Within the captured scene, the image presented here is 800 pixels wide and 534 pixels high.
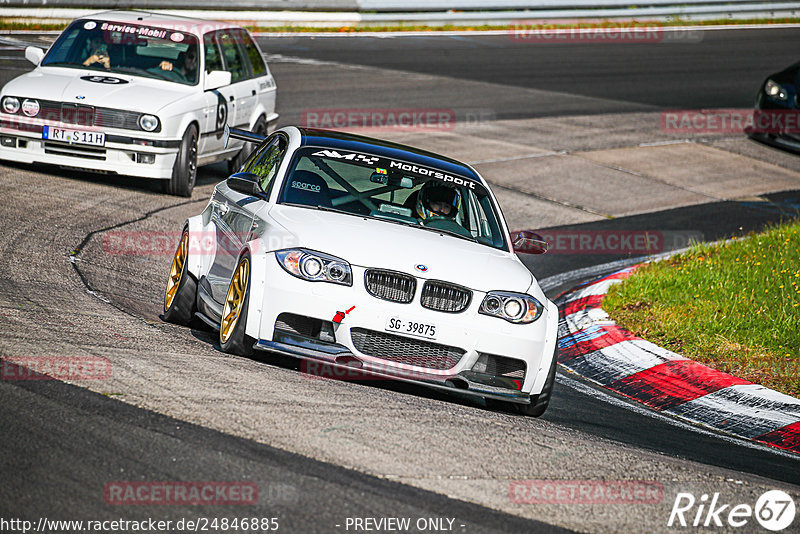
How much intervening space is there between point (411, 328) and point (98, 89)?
6.68 m

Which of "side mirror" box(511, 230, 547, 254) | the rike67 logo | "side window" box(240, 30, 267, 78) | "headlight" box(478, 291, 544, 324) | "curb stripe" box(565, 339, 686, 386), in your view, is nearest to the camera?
the rike67 logo

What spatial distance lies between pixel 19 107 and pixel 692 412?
7.58 metres

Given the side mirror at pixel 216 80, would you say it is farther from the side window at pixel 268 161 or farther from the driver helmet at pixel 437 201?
the driver helmet at pixel 437 201

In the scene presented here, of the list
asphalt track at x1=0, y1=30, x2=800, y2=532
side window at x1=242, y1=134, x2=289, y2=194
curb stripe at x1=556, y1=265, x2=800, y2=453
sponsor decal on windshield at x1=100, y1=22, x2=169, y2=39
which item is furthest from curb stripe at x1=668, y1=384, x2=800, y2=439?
sponsor decal on windshield at x1=100, y1=22, x2=169, y2=39

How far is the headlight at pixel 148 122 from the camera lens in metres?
11.1

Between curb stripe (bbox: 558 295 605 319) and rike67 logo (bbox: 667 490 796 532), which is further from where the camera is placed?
curb stripe (bbox: 558 295 605 319)

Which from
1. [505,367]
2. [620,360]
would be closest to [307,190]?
[505,367]

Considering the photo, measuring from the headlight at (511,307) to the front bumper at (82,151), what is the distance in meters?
6.05

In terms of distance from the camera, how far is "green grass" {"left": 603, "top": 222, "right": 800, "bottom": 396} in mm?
7918

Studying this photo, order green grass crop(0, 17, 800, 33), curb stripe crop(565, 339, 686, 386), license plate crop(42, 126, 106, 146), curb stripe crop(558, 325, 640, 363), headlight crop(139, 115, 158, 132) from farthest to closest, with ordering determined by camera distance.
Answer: green grass crop(0, 17, 800, 33), headlight crop(139, 115, 158, 132), license plate crop(42, 126, 106, 146), curb stripe crop(558, 325, 640, 363), curb stripe crop(565, 339, 686, 386)

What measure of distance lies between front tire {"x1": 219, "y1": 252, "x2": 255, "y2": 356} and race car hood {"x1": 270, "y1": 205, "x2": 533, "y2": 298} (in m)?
0.37

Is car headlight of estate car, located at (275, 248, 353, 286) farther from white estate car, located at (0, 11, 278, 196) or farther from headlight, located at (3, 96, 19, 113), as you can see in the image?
headlight, located at (3, 96, 19, 113)

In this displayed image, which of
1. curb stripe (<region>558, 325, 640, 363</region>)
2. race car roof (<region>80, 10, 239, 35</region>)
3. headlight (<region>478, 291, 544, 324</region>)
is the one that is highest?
race car roof (<region>80, 10, 239, 35</region>)

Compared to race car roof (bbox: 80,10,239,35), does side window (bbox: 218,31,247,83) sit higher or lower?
lower
